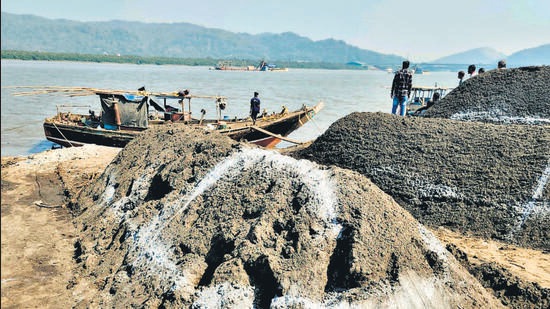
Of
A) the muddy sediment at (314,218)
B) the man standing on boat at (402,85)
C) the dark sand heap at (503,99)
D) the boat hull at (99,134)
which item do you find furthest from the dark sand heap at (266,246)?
the boat hull at (99,134)

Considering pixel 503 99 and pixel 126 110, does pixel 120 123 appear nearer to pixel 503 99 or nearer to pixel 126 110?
pixel 126 110

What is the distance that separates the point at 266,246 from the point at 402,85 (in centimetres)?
851

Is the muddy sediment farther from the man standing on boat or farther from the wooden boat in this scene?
the wooden boat

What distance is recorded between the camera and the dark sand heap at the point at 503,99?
984 centimetres

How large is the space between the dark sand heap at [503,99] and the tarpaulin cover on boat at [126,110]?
379 inches

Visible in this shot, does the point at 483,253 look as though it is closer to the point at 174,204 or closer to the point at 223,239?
the point at 223,239

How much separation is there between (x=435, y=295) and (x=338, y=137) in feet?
17.8

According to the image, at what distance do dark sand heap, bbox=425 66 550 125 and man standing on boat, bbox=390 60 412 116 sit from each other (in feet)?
2.91

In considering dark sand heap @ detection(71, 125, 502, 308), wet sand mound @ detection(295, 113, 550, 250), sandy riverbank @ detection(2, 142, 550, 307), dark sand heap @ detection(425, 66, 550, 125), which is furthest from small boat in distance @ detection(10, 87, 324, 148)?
dark sand heap @ detection(71, 125, 502, 308)

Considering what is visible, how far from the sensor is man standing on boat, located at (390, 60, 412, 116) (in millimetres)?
10898

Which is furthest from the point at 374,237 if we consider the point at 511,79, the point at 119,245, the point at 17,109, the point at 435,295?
the point at 17,109

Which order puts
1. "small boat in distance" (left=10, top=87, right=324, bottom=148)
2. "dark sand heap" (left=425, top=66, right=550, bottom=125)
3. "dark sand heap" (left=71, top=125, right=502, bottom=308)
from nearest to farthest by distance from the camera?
1. "dark sand heap" (left=71, top=125, right=502, bottom=308)
2. "dark sand heap" (left=425, top=66, right=550, bottom=125)
3. "small boat in distance" (left=10, top=87, right=324, bottom=148)

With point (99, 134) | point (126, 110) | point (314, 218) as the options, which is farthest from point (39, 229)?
point (126, 110)

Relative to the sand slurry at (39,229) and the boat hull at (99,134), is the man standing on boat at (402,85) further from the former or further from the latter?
the sand slurry at (39,229)
